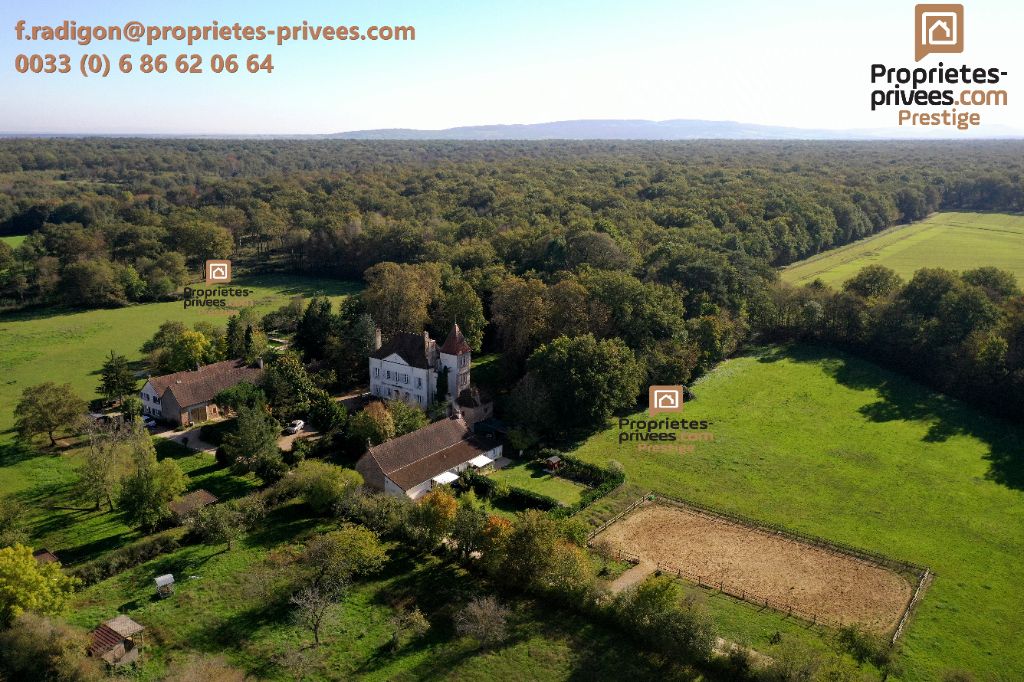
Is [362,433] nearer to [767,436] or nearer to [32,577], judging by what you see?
[32,577]

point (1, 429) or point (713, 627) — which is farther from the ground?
point (1, 429)

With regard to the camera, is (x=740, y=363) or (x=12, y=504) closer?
(x=12, y=504)

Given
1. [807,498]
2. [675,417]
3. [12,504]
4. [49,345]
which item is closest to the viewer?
[12,504]

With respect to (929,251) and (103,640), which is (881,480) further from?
(929,251)

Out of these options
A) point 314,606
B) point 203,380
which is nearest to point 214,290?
point 203,380

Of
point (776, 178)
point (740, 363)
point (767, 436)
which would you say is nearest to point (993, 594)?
point (767, 436)

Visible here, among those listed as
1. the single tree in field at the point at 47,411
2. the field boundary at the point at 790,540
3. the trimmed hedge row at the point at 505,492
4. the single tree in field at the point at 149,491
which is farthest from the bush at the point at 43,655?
the field boundary at the point at 790,540

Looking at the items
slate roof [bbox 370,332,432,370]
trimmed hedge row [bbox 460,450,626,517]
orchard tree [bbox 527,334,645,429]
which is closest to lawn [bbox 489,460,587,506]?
trimmed hedge row [bbox 460,450,626,517]

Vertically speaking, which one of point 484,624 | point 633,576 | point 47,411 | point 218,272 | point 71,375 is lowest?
point 633,576
